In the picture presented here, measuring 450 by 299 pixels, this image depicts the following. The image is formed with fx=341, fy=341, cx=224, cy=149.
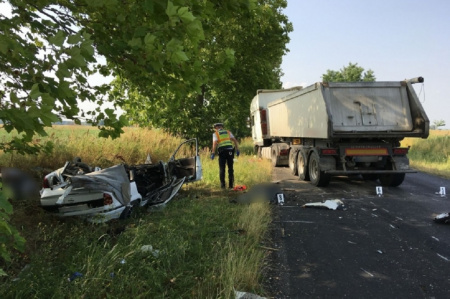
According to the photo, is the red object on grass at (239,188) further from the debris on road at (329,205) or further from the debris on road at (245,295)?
the debris on road at (245,295)

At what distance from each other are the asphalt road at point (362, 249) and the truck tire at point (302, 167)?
101 inches

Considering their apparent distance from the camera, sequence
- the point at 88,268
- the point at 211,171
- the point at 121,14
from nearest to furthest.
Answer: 1. the point at 121,14
2. the point at 88,268
3. the point at 211,171

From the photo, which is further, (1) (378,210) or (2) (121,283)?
(1) (378,210)

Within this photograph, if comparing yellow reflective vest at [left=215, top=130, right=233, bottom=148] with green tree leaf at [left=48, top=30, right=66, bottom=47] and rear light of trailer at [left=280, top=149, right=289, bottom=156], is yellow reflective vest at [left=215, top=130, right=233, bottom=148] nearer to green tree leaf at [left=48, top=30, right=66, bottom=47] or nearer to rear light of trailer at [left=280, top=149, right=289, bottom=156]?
rear light of trailer at [left=280, top=149, right=289, bottom=156]

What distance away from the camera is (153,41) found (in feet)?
8.23

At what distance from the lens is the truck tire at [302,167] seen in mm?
11047

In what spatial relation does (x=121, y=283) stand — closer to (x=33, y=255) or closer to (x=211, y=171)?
(x=33, y=255)

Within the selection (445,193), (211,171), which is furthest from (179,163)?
(445,193)

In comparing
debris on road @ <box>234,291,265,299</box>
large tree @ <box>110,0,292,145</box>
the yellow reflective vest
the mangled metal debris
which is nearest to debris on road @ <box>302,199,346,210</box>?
the mangled metal debris

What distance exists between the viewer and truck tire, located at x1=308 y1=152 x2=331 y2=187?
976 centimetres

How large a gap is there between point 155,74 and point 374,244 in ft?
12.8

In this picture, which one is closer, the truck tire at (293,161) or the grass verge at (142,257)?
the grass verge at (142,257)

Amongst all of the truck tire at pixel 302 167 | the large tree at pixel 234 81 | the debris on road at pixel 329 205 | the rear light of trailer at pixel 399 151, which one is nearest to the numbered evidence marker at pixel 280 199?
the debris on road at pixel 329 205

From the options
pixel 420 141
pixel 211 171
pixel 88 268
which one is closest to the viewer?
pixel 88 268
